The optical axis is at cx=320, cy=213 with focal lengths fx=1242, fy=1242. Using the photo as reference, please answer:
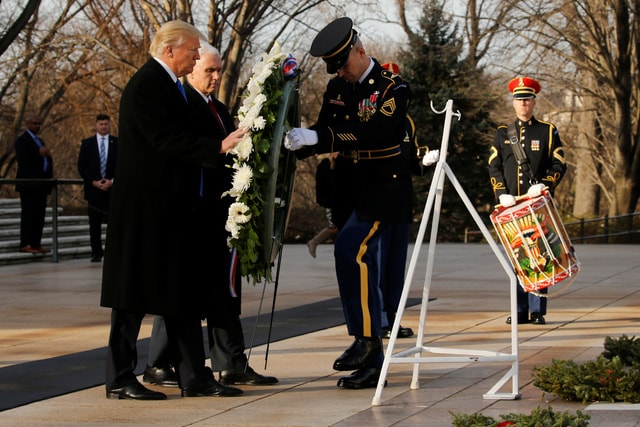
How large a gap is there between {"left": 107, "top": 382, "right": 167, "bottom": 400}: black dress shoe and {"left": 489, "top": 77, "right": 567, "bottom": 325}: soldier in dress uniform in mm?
3967

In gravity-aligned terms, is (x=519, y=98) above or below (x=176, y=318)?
above

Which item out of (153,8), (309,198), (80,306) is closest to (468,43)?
(309,198)

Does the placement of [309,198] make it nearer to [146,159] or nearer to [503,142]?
[503,142]

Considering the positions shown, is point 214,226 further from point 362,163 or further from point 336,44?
point 336,44

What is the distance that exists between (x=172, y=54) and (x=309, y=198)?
3728 centimetres

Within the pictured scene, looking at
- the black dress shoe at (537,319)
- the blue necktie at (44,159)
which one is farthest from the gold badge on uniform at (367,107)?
the blue necktie at (44,159)

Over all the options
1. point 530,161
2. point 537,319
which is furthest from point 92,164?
point 537,319

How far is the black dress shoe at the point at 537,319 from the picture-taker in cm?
962

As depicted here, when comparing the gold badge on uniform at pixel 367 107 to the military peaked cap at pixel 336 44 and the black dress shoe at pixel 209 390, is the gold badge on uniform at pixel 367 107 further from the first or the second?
the black dress shoe at pixel 209 390

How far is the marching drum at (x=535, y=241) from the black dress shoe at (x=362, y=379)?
3.78 feet

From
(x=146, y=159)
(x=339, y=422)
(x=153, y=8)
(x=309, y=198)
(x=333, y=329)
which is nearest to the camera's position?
(x=339, y=422)

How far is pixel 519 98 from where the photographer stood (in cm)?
971

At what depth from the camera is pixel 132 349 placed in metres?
6.52

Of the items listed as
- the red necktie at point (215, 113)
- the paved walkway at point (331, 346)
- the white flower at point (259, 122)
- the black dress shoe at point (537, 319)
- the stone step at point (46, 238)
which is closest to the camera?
the paved walkway at point (331, 346)
